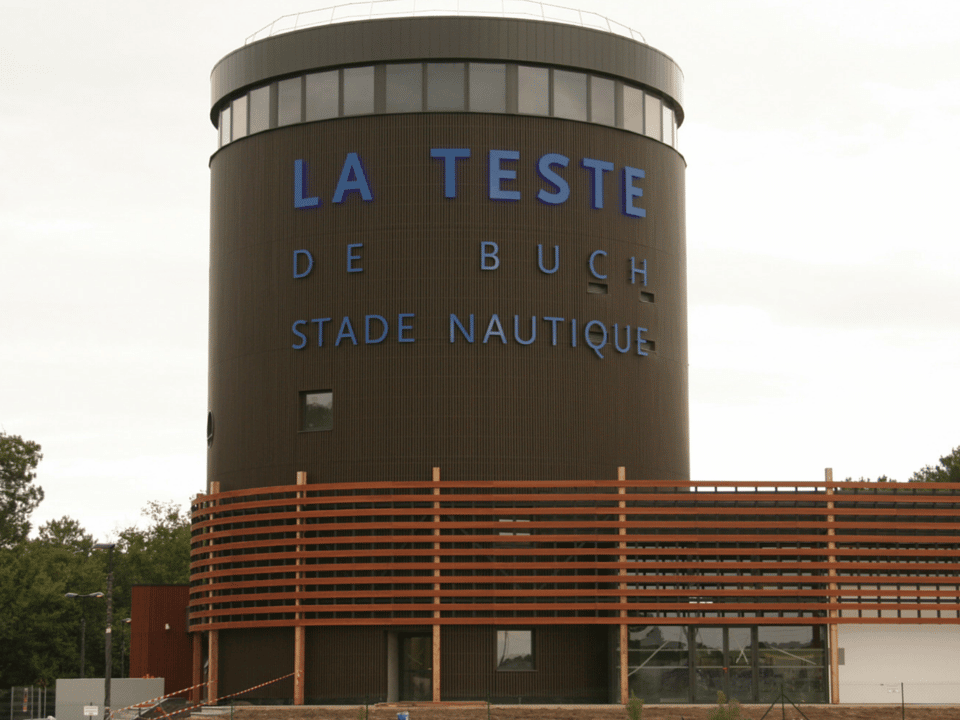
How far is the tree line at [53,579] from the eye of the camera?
90750 mm

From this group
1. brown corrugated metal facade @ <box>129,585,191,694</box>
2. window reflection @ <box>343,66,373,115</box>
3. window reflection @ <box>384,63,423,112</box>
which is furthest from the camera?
brown corrugated metal facade @ <box>129,585,191,694</box>

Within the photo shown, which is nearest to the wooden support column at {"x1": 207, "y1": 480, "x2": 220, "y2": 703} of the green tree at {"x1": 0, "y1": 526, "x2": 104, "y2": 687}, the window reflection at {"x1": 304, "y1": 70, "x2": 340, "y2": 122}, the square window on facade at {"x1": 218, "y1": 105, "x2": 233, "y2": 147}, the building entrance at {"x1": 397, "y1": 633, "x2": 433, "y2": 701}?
the building entrance at {"x1": 397, "y1": 633, "x2": 433, "y2": 701}

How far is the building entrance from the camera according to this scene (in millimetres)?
52844

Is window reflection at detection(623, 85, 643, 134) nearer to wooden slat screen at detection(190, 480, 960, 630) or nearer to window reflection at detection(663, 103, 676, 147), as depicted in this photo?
window reflection at detection(663, 103, 676, 147)

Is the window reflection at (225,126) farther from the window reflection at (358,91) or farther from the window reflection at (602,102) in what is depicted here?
the window reflection at (602,102)

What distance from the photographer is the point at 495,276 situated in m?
54.9

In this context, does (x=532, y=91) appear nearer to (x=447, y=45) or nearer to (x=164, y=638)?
(x=447, y=45)

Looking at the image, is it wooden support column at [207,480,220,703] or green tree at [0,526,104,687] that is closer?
wooden support column at [207,480,220,703]

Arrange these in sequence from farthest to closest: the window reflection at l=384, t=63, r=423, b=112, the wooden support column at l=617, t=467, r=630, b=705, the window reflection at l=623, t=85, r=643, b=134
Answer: the window reflection at l=623, t=85, r=643, b=134
the window reflection at l=384, t=63, r=423, b=112
the wooden support column at l=617, t=467, r=630, b=705

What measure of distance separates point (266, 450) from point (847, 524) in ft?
68.3

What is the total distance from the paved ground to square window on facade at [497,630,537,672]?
223 cm

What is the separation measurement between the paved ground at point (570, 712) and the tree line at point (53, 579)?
23848mm

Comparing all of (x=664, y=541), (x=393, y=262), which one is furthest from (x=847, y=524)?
(x=393, y=262)

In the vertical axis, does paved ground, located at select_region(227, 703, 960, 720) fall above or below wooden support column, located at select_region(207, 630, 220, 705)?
below
